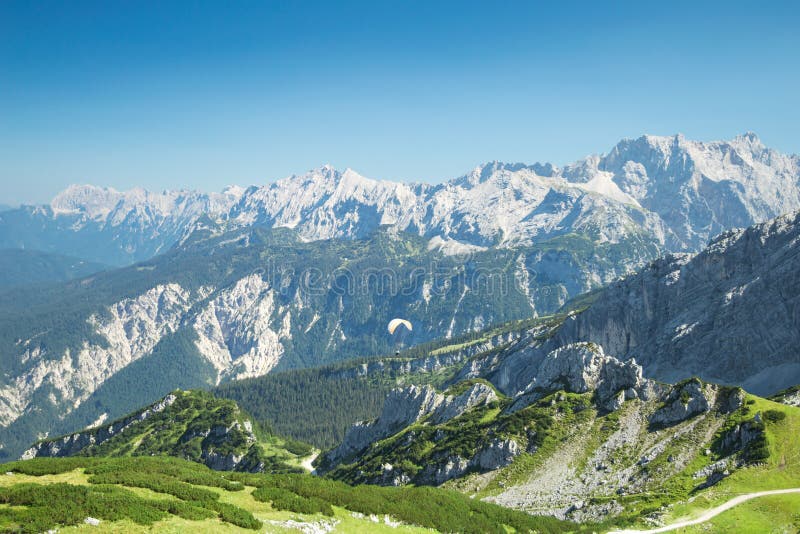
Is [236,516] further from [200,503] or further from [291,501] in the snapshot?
[291,501]

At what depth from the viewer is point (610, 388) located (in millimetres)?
138250

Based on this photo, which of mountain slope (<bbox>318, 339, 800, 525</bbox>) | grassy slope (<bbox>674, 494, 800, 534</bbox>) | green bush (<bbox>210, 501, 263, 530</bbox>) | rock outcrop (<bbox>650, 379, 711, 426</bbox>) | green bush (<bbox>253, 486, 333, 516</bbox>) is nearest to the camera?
green bush (<bbox>210, 501, 263, 530</bbox>)

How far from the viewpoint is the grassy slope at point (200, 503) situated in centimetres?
5044

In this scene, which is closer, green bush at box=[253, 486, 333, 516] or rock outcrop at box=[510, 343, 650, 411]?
green bush at box=[253, 486, 333, 516]

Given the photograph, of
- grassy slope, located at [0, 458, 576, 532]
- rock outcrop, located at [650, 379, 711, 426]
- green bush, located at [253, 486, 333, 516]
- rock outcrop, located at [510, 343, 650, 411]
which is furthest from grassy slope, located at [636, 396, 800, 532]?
green bush, located at [253, 486, 333, 516]

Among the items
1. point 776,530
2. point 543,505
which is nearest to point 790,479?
point 776,530

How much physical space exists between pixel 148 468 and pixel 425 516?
1374 inches

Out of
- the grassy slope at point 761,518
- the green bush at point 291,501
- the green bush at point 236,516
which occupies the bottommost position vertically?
the grassy slope at point 761,518

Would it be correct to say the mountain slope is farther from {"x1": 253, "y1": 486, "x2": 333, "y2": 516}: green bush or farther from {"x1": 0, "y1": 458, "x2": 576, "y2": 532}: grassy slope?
{"x1": 253, "y1": 486, "x2": 333, "y2": 516}: green bush

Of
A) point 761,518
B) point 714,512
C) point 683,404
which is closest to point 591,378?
point 683,404

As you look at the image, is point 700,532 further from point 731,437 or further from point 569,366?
point 569,366

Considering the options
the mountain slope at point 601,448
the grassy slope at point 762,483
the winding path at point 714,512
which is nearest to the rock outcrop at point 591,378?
the mountain slope at point 601,448

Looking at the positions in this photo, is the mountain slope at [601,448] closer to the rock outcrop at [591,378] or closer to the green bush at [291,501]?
the rock outcrop at [591,378]

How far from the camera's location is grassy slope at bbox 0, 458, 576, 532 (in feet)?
165
